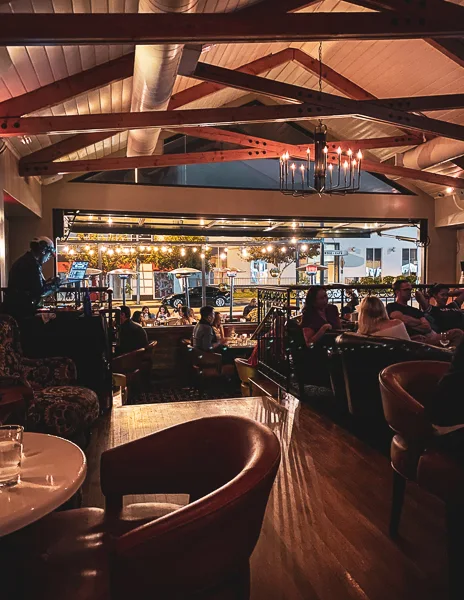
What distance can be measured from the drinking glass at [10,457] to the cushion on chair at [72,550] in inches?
10.3

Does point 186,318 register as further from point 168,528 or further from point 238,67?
point 168,528

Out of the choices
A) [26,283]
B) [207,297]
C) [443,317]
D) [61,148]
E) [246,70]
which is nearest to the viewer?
[26,283]

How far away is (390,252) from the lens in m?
15.3

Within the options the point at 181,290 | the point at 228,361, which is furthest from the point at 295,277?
the point at 228,361

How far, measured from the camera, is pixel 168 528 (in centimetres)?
113

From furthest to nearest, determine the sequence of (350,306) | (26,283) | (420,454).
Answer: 1. (350,306)
2. (26,283)
3. (420,454)

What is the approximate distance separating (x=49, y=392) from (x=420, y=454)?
261 centimetres

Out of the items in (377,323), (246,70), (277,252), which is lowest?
(377,323)

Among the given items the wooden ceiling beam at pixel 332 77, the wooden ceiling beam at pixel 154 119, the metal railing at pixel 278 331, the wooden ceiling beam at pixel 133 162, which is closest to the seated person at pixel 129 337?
the metal railing at pixel 278 331

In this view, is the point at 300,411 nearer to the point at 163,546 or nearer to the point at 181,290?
the point at 163,546

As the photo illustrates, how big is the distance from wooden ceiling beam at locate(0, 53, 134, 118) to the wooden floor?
330cm

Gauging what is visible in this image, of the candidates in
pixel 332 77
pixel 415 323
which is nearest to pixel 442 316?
pixel 415 323

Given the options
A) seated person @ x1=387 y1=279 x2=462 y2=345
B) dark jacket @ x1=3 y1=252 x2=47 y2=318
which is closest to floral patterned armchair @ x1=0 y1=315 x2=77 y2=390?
dark jacket @ x1=3 y1=252 x2=47 y2=318

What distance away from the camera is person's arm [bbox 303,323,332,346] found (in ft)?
17.3
